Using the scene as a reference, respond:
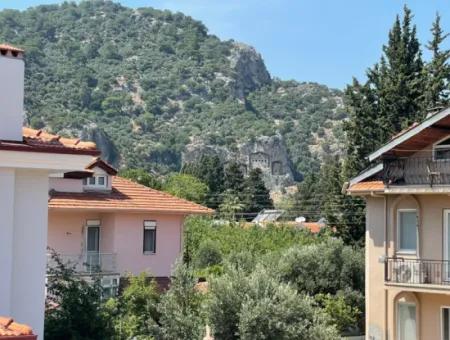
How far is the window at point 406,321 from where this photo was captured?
2492cm

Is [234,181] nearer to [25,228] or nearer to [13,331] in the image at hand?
[25,228]

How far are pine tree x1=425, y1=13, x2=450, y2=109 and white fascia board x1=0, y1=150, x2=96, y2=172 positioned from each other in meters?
30.2

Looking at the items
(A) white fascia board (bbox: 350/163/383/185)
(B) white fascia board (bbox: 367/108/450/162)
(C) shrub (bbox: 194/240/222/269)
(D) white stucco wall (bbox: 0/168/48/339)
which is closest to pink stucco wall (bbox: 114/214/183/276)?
(A) white fascia board (bbox: 350/163/383/185)

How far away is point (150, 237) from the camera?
34.6m

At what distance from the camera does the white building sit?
1094cm

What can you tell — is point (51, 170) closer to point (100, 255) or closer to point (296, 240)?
point (100, 255)

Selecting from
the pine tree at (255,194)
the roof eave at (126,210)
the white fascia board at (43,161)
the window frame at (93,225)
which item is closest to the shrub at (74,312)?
the white fascia board at (43,161)

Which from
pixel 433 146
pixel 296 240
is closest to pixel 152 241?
pixel 433 146

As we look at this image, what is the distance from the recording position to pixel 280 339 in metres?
23.8

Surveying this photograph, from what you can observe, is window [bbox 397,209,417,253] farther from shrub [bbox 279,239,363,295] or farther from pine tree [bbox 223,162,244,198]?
pine tree [bbox 223,162,244,198]

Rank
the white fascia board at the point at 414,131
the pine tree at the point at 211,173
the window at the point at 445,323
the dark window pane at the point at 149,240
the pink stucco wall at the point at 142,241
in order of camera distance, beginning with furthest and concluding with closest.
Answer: the pine tree at the point at 211,173 → the dark window pane at the point at 149,240 → the pink stucco wall at the point at 142,241 → the window at the point at 445,323 → the white fascia board at the point at 414,131

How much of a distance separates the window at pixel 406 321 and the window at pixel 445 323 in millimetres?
938

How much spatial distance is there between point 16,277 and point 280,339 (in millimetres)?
13758

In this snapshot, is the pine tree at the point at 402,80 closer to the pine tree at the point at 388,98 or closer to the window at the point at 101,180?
the pine tree at the point at 388,98
